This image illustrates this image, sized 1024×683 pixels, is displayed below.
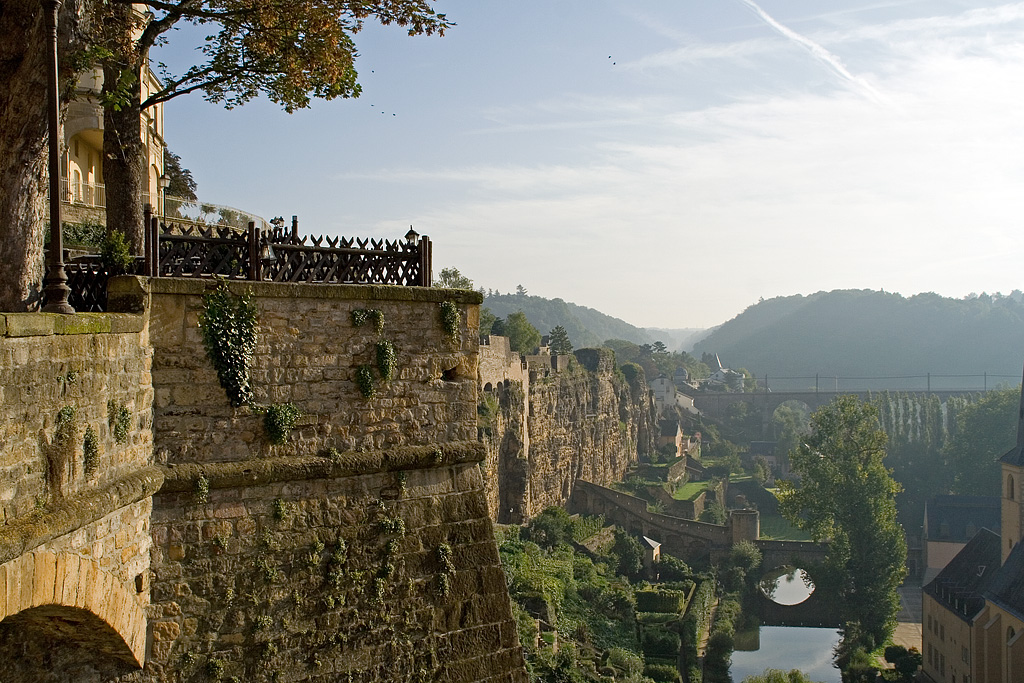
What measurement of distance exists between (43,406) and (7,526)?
0.73 m

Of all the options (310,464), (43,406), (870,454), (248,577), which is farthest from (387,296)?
(870,454)

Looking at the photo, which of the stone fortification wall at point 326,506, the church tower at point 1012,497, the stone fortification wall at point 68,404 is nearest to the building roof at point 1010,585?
the church tower at point 1012,497

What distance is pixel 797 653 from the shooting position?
41.4m

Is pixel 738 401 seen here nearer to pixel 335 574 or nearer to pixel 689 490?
pixel 689 490

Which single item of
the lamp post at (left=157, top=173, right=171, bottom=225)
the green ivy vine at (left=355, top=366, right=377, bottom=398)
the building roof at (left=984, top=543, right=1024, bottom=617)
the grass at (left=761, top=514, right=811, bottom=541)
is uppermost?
the lamp post at (left=157, top=173, right=171, bottom=225)

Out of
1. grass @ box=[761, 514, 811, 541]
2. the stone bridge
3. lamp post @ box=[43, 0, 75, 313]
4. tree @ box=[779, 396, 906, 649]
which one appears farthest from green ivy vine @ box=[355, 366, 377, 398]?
the stone bridge

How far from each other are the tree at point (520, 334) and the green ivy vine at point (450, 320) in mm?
54407

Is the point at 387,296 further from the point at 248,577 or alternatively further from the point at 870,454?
the point at 870,454

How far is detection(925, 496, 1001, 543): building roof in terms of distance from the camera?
2201 inches

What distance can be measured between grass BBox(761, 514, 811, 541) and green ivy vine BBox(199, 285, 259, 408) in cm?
5878

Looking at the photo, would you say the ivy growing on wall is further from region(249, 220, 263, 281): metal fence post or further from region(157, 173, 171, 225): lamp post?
region(157, 173, 171, 225): lamp post

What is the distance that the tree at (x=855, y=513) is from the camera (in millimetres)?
41406

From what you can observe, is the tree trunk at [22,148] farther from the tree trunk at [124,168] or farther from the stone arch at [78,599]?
the stone arch at [78,599]

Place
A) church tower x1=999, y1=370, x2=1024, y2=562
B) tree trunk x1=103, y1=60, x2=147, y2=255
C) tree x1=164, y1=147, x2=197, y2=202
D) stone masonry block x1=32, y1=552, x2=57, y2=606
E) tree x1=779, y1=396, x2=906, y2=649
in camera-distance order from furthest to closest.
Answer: tree x1=779, y1=396, x2=906, y2=649 < church tower x1=999, y1=370, x2=1024, y2=562 < tree x1=164, y1=147, x2=197, y2=202 < tree trunk x1=103, y1=60, x2=147, y2=255 < stone masonry block x1=32, y1=552, x2=57, y2=606
